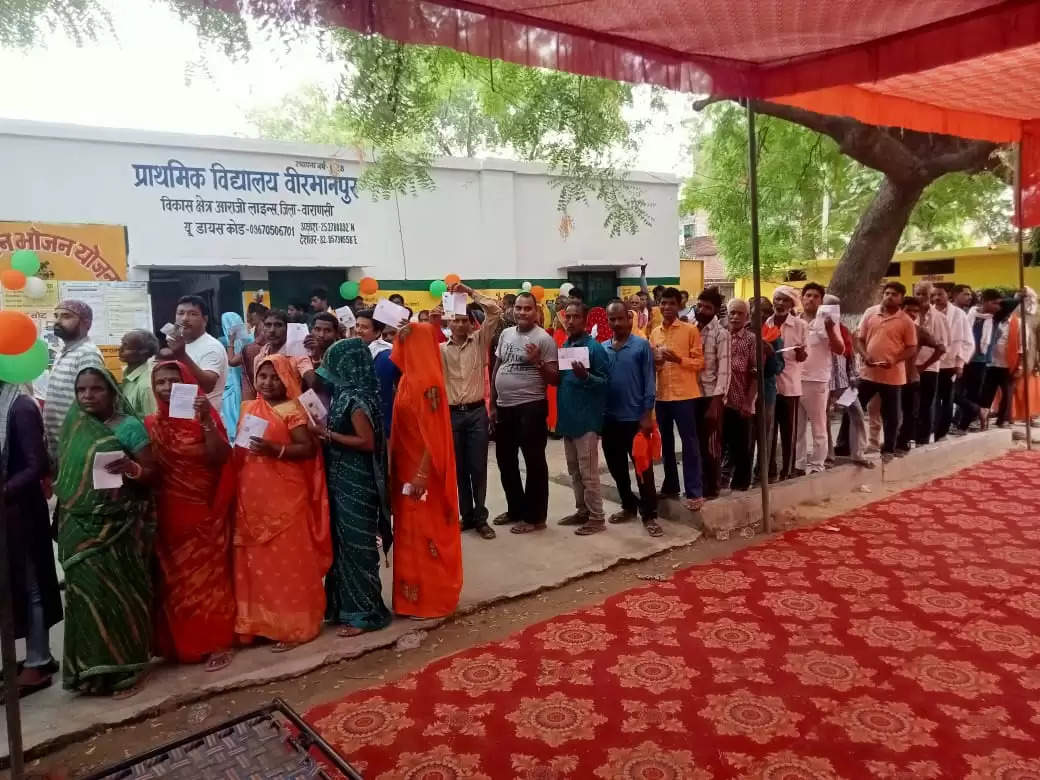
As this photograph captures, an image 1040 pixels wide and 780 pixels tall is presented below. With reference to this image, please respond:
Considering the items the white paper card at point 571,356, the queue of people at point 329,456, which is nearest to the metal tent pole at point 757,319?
the queue of people at point 329,456

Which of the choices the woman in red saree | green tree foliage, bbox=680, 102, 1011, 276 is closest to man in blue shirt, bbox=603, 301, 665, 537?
the woman in red saree

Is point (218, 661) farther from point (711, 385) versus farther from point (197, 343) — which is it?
point (711, 385)

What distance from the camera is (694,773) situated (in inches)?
101

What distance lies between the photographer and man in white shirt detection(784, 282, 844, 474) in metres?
6.15

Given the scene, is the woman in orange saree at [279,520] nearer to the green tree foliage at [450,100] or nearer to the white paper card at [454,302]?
the white paper card at [454,302]

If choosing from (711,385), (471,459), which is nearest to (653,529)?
(711,385)

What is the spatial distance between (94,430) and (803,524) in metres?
4.80

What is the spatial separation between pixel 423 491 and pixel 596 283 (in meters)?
9.80

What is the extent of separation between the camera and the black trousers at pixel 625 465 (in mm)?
5320

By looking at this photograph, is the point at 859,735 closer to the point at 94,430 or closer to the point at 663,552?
the point at 663,552

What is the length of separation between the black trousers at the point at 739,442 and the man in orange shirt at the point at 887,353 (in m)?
1.61

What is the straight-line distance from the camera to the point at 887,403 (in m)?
6.66

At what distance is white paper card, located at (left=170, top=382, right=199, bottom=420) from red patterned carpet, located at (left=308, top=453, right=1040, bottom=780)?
143cm

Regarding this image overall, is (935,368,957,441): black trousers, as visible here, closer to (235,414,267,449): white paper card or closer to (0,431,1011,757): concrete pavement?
(0,431,1011,757): concrete pavement
